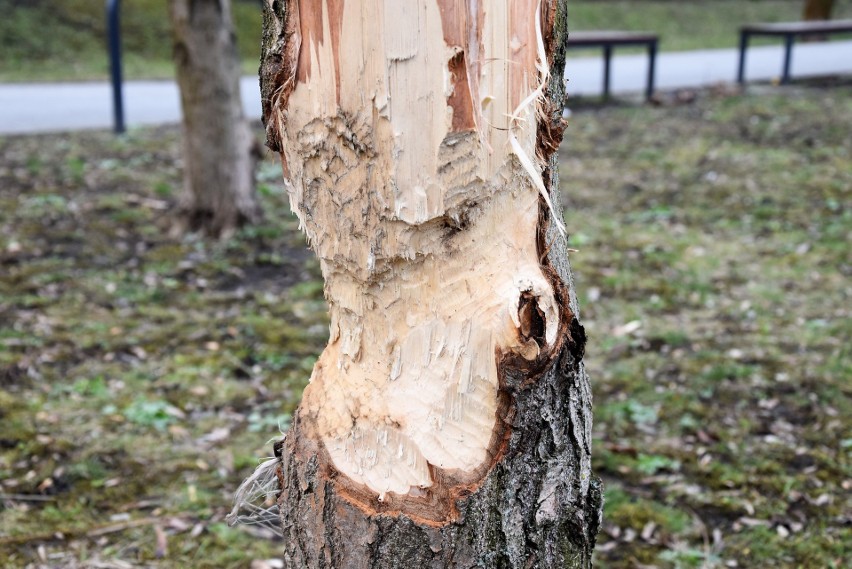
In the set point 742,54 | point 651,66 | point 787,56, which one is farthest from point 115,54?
point 787,56

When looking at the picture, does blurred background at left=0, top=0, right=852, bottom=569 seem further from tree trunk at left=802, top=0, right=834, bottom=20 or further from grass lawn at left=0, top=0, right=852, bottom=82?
tree trunk at left=802, top=0, right=834, bottom=20

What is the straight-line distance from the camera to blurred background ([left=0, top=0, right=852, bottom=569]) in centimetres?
291

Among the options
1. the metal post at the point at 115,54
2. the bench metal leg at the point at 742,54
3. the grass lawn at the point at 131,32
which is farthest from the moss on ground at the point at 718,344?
the grass lawn at the point at 131,32

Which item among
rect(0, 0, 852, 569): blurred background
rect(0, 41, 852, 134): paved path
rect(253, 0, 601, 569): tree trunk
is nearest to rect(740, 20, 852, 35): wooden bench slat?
rect(0, 41, 852, 134): paved path

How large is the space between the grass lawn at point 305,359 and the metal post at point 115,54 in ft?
4.10

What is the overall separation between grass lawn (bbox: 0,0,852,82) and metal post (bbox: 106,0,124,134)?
461cm

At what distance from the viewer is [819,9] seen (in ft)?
55.6

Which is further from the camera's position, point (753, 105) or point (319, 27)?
point (753, 105)

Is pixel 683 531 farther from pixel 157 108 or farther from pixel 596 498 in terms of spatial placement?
pixel 157 108

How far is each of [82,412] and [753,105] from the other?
29.1 ft

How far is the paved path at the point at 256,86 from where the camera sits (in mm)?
9373

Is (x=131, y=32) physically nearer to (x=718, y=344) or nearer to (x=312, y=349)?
(x=312, y=349)

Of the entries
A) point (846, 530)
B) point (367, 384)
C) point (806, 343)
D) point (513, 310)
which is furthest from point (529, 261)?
point (806, 343)

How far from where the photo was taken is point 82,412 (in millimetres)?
3588
